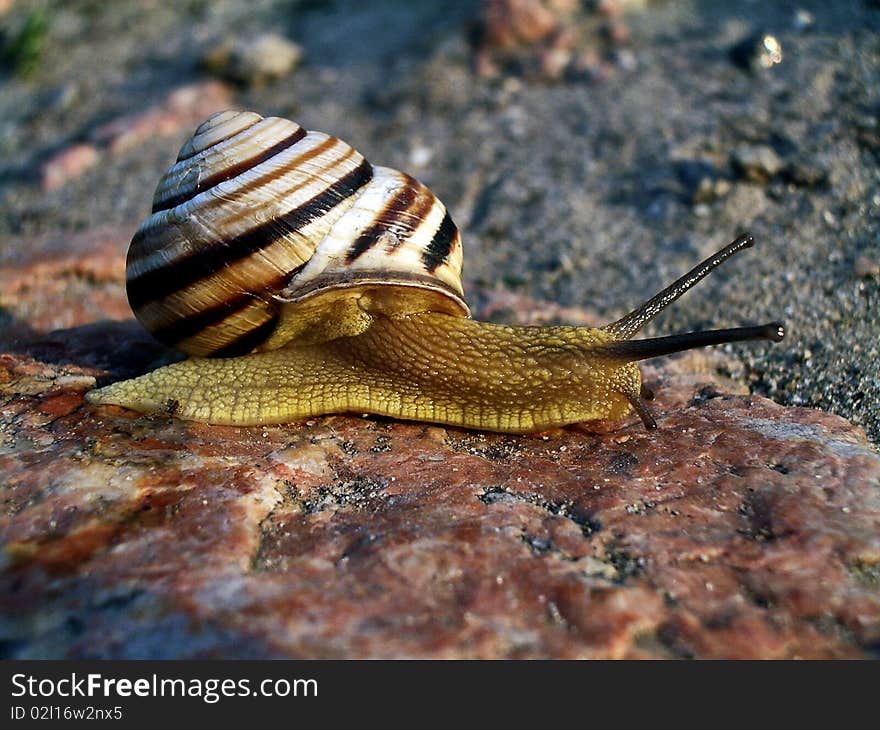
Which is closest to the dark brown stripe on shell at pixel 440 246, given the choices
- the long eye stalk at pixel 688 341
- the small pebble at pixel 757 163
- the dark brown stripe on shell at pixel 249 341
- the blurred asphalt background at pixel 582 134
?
the dark brown stripe on shell at pixel 249 341

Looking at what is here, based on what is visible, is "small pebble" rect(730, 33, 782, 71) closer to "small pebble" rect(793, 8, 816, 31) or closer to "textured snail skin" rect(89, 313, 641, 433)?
"small pebble" rect(793, 8, 816, 31)

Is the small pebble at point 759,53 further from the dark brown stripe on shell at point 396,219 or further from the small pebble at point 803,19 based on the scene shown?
the dark brown stripe on shell at point 396,219

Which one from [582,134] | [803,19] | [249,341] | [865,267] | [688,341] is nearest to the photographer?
[688,341]

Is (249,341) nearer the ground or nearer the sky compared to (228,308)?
nearer the ground

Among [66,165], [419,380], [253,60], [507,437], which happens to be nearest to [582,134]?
[253,60]

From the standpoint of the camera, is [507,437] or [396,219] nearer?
[507,437]

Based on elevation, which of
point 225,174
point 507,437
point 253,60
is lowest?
point 507,437

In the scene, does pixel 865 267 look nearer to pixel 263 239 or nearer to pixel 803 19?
pixel 803 19
